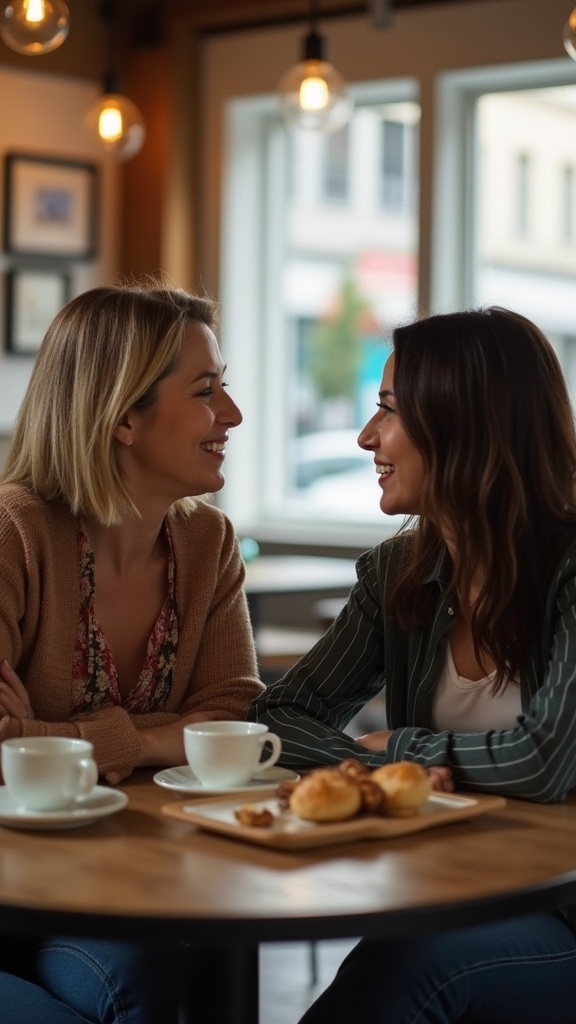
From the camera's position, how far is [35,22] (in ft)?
9.57

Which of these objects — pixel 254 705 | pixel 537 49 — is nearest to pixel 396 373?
pixel 254 705

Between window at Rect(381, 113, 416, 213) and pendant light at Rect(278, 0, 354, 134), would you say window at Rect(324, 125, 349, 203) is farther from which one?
pendant light at Rect(278, 0, 354, 134)

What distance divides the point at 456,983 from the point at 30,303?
4.25m

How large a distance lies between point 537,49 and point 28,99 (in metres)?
1.90

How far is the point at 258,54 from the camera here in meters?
5.37

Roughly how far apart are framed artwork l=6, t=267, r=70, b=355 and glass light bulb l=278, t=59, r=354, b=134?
1.66 m

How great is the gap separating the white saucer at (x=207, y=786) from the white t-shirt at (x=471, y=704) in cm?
25

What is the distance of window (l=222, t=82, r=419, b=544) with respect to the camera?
5.44 m

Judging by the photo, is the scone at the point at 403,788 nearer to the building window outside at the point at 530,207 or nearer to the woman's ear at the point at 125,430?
the woman's ear at the point at 125,430

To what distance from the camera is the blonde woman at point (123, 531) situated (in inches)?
76.1

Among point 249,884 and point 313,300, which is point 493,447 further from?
point 313,300

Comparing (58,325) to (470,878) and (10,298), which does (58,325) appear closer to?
(470,878)

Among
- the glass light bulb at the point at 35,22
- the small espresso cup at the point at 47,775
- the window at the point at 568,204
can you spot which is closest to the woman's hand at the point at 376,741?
the small espresso cup at the point at 47,775

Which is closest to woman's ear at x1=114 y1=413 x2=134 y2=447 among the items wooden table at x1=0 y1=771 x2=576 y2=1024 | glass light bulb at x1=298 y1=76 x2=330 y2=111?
wooden table at x1=0 y1=771 x2=576 y2=1024
